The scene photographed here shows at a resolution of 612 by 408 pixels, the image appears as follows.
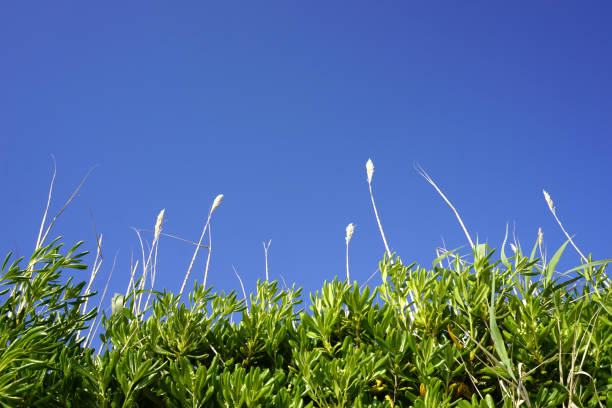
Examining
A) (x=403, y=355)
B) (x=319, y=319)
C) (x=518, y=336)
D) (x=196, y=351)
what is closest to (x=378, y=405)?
(x=403, y=355)

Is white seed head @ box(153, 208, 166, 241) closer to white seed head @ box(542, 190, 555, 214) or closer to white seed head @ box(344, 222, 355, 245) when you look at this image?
white seed head @ box(344, 222, 355, 245)

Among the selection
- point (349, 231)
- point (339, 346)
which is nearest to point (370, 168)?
point (349, 231)

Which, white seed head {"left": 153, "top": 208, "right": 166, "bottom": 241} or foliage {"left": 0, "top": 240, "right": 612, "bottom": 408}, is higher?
white seed head {"left": 153, "top": 208, "right": 166, "bottom": 241}

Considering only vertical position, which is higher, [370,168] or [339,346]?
[370,168]

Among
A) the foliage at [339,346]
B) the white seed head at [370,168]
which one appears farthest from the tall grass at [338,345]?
the white seed head at [370,168]

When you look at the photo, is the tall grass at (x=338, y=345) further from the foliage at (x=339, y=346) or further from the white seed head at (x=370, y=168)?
the white seed head at (x=370, y=168)

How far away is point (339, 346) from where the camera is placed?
5.63 feet

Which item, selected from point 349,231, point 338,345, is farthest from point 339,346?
point 349,231

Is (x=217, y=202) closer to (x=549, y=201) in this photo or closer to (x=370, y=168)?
(x=370, y=168)

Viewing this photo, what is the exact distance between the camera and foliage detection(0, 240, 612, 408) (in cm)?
138

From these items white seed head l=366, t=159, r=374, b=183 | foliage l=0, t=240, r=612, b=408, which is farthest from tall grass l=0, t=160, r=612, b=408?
white seed head l=366, t=159, r=374, b=183

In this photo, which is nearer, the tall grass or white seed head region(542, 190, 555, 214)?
the tall grass

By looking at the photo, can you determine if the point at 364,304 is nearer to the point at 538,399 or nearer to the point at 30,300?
the point at 538,399

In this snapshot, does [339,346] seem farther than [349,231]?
No
